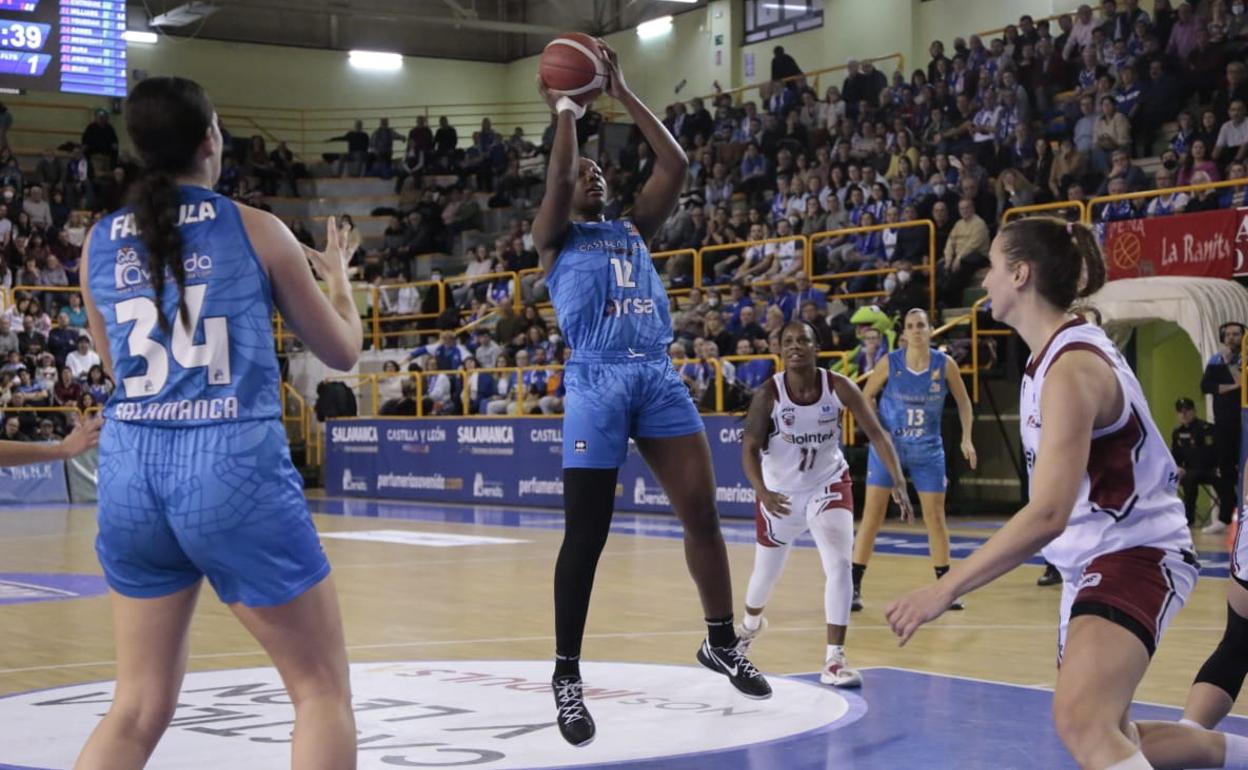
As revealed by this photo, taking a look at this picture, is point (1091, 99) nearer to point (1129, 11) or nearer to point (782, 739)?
point (1129, 11)

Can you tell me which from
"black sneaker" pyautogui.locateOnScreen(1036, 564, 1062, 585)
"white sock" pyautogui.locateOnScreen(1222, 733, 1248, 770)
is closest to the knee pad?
"white sock" pyautogui.locateOnScreen(1222, 733, 1248, 770)

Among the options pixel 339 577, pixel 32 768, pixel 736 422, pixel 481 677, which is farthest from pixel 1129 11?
pixel 32 768

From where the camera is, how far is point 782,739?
235 inches

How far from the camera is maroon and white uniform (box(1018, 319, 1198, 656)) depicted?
3844 millimetres

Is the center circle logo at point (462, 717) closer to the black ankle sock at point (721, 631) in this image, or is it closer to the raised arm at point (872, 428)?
the black ankle sock at point (721, 631)

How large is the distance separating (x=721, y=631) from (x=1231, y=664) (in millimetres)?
1989

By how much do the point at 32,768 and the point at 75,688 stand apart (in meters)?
1.89

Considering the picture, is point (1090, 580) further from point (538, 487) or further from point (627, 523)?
point (538, 487)

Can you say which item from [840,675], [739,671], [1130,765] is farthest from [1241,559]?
[840,675]

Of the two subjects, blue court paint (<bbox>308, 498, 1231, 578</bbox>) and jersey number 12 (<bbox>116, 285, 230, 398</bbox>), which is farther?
blue court paint (<bbox>308, 498, 1231, 578</bbox>)

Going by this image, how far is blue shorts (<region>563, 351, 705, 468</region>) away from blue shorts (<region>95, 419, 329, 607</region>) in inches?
94.9

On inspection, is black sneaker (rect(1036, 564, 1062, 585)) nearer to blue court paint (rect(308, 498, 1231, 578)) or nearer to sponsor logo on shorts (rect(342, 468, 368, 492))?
blue court paint (rect(308, 498, 1231, 578))

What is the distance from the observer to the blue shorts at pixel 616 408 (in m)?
5.89

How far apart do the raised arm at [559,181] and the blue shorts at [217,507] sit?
2464 millimetres
